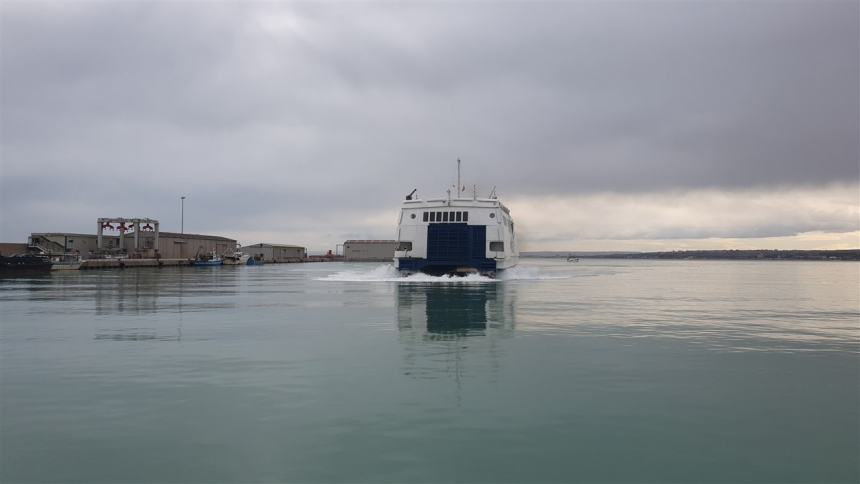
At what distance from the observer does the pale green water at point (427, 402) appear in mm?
6875

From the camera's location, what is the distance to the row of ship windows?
4856cm

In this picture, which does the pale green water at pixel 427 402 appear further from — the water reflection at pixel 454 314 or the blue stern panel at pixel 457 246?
the blue stern panel at pixel 457 246

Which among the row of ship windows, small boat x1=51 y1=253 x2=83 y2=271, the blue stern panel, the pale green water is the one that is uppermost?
the row of ship windows

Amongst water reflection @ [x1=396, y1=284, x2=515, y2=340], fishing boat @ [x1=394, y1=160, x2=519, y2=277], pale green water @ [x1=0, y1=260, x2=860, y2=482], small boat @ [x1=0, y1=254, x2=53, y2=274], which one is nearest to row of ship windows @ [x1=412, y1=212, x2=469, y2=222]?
fishing boat @ [x1=394, y1=160, x2=519, y2=277]

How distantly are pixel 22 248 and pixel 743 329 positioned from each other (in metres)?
99.2

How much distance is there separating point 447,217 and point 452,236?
187cm

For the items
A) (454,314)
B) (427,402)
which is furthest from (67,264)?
(427,402)

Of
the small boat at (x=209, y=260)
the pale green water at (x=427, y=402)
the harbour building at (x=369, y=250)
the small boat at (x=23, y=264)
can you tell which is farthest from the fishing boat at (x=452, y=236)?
the harbour building at (x=369, y=250)

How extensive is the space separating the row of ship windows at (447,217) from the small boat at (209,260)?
242ft

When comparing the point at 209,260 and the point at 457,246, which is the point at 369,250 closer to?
the point at 209,260

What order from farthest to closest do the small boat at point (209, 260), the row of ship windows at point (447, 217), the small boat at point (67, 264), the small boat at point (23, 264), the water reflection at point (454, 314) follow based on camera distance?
the small boat at point (209, 260) → the small boat at point (67, 264) → the small boat at point (23, 264) → the row of ship windows at point (447, 217) → the water reflection at point (454, 314)

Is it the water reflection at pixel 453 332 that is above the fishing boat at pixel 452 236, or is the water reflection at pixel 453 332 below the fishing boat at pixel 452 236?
below

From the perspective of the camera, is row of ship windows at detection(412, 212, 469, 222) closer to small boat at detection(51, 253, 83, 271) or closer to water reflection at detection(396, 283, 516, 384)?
water reflection at detection(396, 283, 516, 384)

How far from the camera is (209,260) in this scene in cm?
11250
